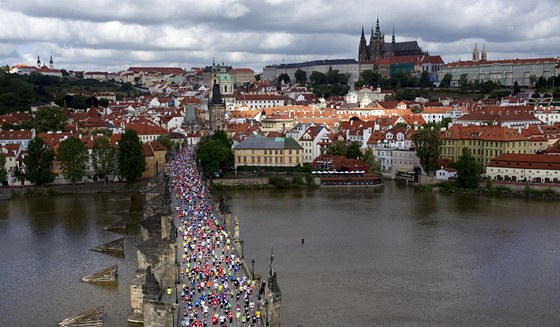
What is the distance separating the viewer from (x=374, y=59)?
130875 mm

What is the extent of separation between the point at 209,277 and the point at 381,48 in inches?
4671

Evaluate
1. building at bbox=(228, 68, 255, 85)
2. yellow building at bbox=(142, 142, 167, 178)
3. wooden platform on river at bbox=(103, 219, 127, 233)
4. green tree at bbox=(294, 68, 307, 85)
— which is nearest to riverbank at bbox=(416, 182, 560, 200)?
yellow building at bbox=(142, 142, 167, 178)

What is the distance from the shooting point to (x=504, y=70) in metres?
103

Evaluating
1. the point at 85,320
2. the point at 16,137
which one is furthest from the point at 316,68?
the point at 85,320

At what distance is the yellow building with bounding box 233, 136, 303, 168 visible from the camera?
48125 millimetres

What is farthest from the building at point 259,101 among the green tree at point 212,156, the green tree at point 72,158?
the green tree at point 72,158

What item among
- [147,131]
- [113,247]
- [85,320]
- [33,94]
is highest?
Answer: [33,94]

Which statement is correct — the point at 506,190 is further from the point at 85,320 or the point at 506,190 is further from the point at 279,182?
the point at 85,320

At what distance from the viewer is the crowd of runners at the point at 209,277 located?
610 inches

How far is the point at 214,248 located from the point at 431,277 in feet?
23.3

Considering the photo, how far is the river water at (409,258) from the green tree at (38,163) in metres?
12.4

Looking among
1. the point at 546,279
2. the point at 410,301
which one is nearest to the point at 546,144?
the point at 546,279

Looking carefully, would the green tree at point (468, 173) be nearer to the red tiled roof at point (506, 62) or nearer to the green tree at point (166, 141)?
the green tree at point (166, 141)

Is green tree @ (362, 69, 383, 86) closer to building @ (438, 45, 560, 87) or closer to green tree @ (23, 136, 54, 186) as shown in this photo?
building @ (438, 45, 560, 87)
